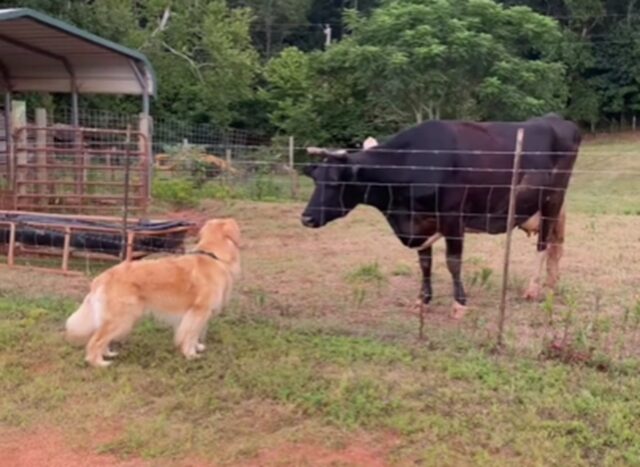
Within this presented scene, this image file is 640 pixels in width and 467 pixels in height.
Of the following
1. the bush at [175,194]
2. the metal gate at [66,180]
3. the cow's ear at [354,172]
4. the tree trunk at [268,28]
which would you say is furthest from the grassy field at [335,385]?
the tree trunk at [268,28]

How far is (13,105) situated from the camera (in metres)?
14.9

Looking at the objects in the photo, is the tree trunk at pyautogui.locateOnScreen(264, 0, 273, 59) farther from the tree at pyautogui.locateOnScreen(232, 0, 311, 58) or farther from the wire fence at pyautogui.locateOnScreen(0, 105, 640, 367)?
the wire fence at pyautogui.locateOnScreen(0, 105, 640, 367)

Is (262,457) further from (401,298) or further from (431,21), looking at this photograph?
(431,21)

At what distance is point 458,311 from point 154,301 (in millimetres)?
2667

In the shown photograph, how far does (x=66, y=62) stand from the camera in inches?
552

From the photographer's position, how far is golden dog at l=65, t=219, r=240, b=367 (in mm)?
5281

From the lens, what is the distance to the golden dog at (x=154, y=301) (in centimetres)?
528

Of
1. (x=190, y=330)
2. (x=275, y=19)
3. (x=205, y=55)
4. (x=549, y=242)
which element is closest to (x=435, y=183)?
(x=549, y=242)

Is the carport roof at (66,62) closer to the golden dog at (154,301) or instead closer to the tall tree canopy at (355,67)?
the golden dog at (154,301)

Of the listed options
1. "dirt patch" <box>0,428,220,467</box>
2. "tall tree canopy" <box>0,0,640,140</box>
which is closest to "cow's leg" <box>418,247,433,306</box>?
→ "dirt patch" <box>0,428,220,467</box>

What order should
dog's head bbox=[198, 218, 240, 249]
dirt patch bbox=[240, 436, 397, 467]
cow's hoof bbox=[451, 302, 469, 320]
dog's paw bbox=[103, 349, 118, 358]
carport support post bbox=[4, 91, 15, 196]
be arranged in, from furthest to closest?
carport support post bbox=[4, 91, 15, 196]
cow's hoof bbox=[451, 302, 469, 320]
dog's head bbox=[198, 218, 240, 249]
dog's paw bbox=[103, 349, 118, 358]
dirt patch bbox=[240, 436, 397, 467]

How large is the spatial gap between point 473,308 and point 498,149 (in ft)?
4.82

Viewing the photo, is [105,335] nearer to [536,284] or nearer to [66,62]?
[536,284]

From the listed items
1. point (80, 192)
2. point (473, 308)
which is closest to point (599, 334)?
point (473, 308)
